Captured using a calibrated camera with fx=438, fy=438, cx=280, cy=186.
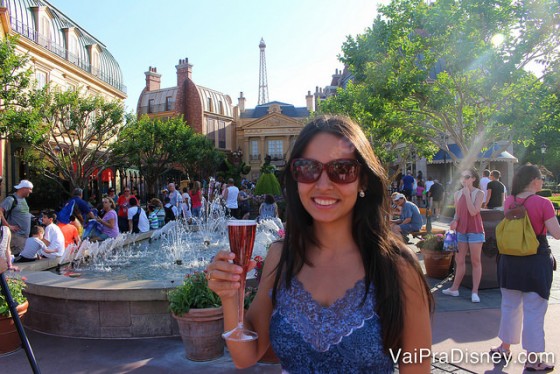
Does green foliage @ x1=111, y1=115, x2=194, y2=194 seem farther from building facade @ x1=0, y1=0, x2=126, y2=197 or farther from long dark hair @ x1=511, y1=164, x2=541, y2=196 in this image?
long dark hair @ x1=511, y1=164, x2=541, y2=196

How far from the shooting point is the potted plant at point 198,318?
13.7ft

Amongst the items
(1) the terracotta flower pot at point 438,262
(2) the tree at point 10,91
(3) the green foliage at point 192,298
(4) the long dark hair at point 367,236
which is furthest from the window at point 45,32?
(4) the long dark hair at point 367,236

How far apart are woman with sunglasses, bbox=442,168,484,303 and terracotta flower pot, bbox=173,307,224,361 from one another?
354 cm

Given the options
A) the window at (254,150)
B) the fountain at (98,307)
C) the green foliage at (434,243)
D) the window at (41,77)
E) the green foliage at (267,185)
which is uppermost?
the window at (41,77)

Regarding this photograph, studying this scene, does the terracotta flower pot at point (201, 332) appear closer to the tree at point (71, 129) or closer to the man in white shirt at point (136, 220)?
the man in white shirt at point (136, 220)

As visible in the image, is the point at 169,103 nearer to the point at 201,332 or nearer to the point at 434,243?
the point at 434,243

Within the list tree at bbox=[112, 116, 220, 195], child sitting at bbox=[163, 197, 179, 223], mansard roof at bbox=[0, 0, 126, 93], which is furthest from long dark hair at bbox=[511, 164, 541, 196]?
mansard roof at bbox=[0, 0, 126, 93]

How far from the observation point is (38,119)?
50.6 feet

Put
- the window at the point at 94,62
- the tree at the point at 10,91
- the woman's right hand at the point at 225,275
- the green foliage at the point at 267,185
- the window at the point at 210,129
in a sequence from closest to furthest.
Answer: the woman's right hand at the point at 225,275 → the tree at the point at 10,91 → the green foliage at the point at 267,185 → the window at the point at 94,62 → the window at the point at 210,129

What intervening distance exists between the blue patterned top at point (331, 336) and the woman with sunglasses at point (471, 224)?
190 inches

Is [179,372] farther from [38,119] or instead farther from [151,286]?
[38,119]

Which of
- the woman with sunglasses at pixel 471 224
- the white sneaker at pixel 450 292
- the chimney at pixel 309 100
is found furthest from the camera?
the chimney at pixel 309 100

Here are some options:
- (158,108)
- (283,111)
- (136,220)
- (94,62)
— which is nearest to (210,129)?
(158,108)

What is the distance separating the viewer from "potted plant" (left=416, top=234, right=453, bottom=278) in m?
7.24
